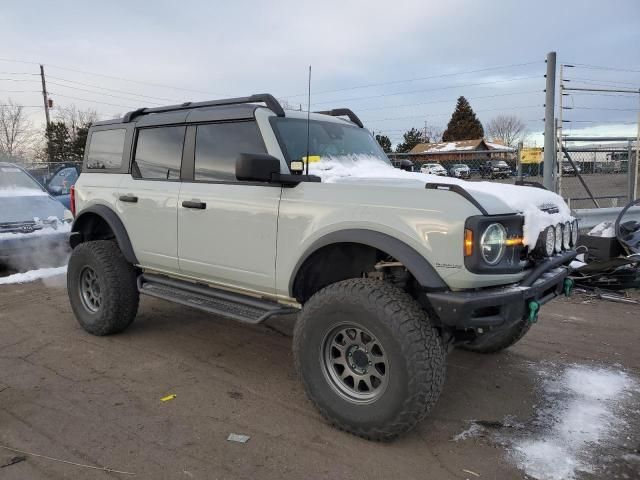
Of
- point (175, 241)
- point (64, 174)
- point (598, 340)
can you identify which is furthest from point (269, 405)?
point (64, 174)

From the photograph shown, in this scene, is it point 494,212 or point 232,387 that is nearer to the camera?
point 494,212

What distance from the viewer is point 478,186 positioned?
11.4 ft

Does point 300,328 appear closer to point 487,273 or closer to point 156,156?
point 487,273

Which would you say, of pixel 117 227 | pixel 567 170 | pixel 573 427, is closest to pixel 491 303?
pixel 573 427

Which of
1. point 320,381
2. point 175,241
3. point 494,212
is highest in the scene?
point 494,212

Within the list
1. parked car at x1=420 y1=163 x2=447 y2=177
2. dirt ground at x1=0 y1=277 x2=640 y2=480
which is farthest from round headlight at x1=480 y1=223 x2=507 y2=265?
parked car at x1=420 y1=163 x2=447 y2=177

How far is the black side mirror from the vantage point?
330cm

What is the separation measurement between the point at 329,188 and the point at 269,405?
5.11ft

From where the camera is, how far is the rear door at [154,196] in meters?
4.45

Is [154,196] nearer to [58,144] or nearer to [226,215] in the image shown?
[226,215]

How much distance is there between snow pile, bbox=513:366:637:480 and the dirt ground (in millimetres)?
109

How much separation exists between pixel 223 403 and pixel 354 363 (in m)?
1.04

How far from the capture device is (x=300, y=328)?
3379 millimetres

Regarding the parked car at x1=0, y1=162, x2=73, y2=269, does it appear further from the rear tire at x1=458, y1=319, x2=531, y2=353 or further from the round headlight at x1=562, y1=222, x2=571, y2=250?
the round headlight at x1=562, y1=222, x2=571, y2=250
